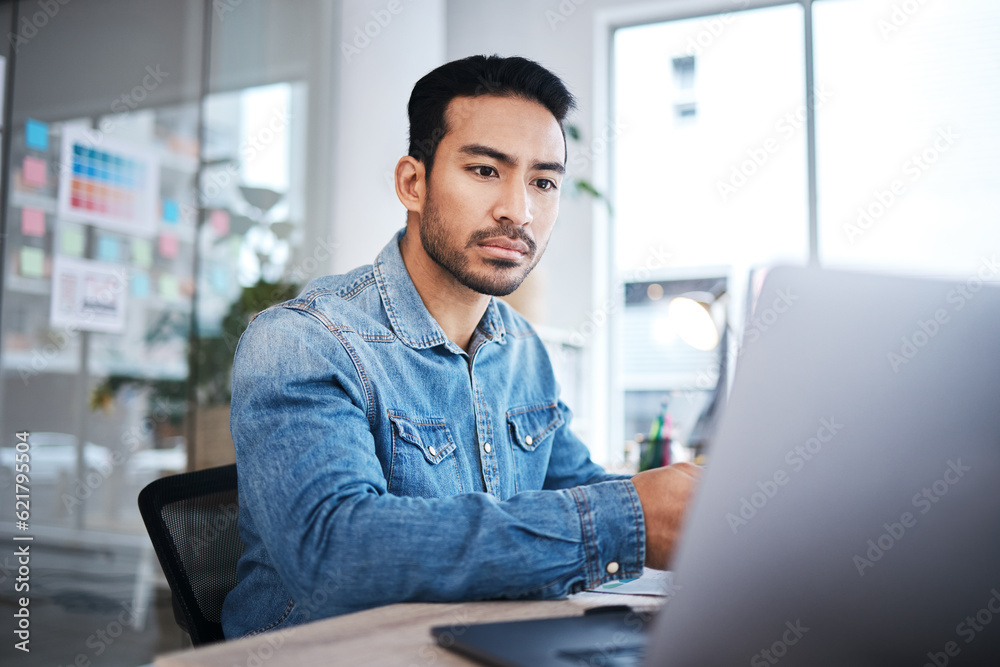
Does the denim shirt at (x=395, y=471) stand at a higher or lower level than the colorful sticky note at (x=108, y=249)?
lower

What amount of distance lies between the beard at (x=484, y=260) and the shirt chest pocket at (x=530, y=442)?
0.68ft

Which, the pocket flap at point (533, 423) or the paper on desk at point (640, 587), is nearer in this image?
the paper on desk at point (640, 587)

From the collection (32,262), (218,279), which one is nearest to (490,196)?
(32,262)

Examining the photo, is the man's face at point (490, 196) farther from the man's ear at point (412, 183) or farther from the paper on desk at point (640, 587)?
the paper on desk at point (640, 587)

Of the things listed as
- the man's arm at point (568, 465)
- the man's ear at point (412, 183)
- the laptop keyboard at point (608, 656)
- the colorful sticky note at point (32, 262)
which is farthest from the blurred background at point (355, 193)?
the laptop keyboard at point (608, 656)

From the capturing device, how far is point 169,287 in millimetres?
2602

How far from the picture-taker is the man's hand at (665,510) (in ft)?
2.44

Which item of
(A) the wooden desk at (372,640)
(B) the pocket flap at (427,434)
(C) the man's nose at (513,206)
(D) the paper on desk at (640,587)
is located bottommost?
(D) the paper on desk at (640,587)

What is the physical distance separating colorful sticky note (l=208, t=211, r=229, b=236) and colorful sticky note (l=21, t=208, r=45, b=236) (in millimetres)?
619

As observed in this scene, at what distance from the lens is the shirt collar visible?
1.14 meters

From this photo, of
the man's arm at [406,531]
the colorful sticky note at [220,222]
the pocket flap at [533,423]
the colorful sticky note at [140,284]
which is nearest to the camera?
the man's arm at [406,531]

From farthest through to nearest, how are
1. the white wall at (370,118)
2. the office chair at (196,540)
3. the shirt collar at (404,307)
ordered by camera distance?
1. the white wall at (370,118)
2. the shirt collar at (404,307)
3. the office chair at (196,540)

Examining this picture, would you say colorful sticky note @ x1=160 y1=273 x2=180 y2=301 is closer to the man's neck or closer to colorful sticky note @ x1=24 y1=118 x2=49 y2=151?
colorful sticky note @ x1=24 y1=118 x2=49 y2=151

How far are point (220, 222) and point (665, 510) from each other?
243 centimetres
